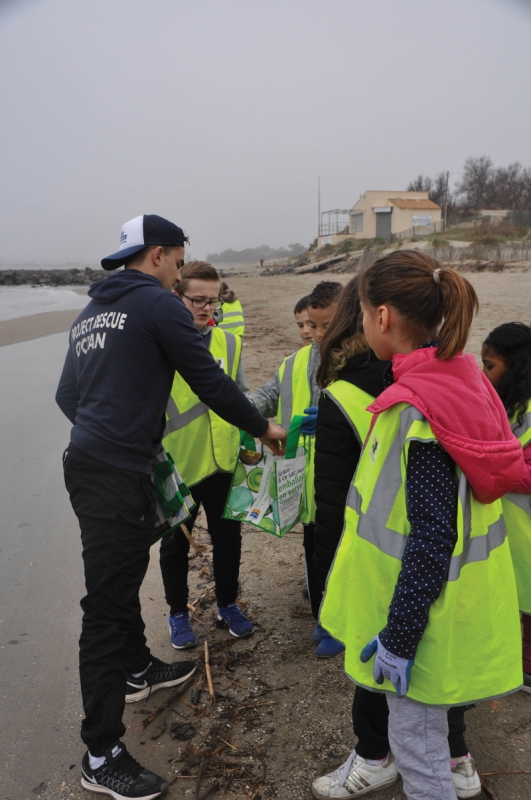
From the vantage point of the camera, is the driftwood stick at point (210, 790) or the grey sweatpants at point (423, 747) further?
the driftwood stick at point (210, 790)

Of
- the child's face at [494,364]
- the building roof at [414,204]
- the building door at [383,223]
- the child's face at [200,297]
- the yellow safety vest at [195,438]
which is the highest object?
the building roof at [414,204]

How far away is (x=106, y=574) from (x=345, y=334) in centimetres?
137

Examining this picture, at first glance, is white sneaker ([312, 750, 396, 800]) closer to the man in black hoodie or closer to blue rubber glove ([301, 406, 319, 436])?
the man in black hoodie

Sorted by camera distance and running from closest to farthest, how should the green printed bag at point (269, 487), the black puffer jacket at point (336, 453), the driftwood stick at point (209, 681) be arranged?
1. the black puffer jacket at point (336, 453)
2. the driftwood stick at point (209, 681)
3. the green printed bag at point (269, 487)

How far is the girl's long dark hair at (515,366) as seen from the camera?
108 inches

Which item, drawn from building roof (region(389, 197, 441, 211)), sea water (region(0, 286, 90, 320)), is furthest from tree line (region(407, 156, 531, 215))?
sea water (region(0, 286, 90, 320))

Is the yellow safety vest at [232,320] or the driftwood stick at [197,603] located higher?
the yellow safety vest at [232,320]

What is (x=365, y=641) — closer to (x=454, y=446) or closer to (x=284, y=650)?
(x=454, y=446)

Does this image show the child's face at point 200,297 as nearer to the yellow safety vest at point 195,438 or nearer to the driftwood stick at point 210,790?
the yellow safety vest at point 195,438

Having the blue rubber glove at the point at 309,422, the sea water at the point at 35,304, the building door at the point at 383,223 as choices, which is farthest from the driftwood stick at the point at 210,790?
the building door at the point at 383,223

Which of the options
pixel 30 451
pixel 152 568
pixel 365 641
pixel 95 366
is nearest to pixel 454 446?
pixel 365 641

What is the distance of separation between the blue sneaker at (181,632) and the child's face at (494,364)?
2.09 meters

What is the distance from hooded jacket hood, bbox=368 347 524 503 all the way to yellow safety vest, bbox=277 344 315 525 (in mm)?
1457

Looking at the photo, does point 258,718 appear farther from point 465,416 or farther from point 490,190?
point 490,190
